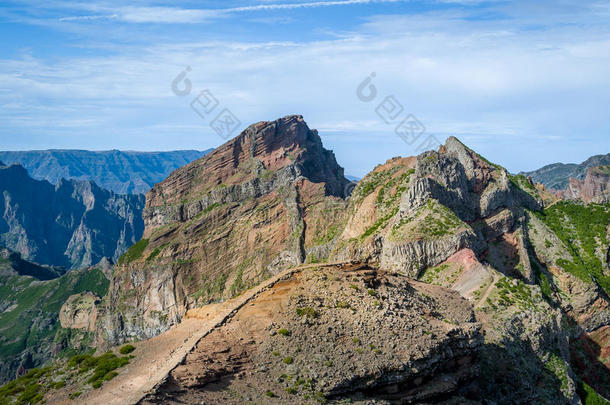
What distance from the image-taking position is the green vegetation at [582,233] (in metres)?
90.0

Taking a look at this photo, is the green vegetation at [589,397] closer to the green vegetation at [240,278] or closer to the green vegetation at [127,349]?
the green vegetation at [127,349]

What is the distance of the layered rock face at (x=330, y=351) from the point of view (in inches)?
1446

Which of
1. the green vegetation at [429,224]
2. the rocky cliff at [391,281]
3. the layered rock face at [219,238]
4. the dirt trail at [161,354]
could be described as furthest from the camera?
the layered rock face at [219,238]

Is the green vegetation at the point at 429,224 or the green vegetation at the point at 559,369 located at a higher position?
the green vegetation at the point at 429,224

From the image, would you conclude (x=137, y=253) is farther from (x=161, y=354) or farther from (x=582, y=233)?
(x=161, y=354)

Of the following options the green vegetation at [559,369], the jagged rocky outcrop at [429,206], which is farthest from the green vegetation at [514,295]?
the jagged rocky outcrop at [429,206]

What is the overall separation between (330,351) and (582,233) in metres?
77.1

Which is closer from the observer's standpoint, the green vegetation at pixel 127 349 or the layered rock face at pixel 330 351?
the layered rock face at pixel 330 351

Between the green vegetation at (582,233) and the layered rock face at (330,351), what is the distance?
52.0 metres

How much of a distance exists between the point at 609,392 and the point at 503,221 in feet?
99.3

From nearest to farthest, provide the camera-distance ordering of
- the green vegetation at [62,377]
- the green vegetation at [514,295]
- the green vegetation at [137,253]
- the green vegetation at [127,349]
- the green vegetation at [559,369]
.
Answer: the green vegetation at [62,377]
the green vegetation at [127,349]
the green vegetation at [559,369]
the green vegetation at [514,295]
the green vegetation at [137,253]

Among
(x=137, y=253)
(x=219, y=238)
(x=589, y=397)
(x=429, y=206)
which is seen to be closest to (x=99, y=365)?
(x=429, y=206)

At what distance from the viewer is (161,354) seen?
4047cm

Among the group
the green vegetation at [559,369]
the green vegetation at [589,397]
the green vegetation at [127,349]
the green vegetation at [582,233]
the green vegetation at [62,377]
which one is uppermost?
the green vegetation at [582,233]
